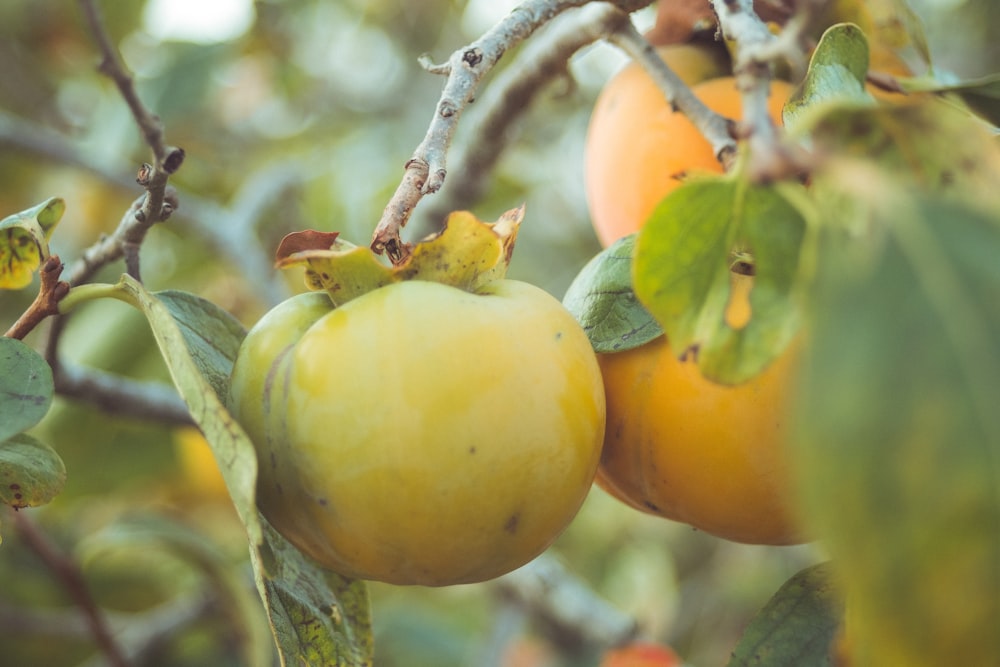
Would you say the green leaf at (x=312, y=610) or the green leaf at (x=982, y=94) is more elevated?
the green leaf at (x=982, y=94)

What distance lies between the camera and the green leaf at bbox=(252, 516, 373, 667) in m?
0.62

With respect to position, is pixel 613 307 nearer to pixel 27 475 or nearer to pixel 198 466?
pixel 27 475

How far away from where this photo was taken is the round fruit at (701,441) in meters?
0.61

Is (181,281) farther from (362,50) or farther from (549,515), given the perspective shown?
(549,515)

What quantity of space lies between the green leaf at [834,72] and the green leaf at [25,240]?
581 mm

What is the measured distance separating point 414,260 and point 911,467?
1.16 feet

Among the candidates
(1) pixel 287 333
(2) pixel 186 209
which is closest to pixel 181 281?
(2) pixel 186 209

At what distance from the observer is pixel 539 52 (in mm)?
1101

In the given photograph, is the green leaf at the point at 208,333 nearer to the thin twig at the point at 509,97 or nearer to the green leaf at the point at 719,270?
the green leaf at the point at 719,270

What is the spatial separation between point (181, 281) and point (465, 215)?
62.9 inches

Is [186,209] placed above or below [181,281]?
above

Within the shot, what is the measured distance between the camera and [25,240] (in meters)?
0.74

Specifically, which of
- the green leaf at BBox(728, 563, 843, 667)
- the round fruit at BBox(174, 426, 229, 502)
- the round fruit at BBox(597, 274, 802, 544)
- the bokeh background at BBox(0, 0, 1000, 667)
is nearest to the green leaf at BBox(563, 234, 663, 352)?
the round fruit at BBox(597, 274, 802, 544)

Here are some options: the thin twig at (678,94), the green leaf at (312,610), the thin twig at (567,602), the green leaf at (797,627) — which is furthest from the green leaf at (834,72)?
the thin twig at (567,602)
